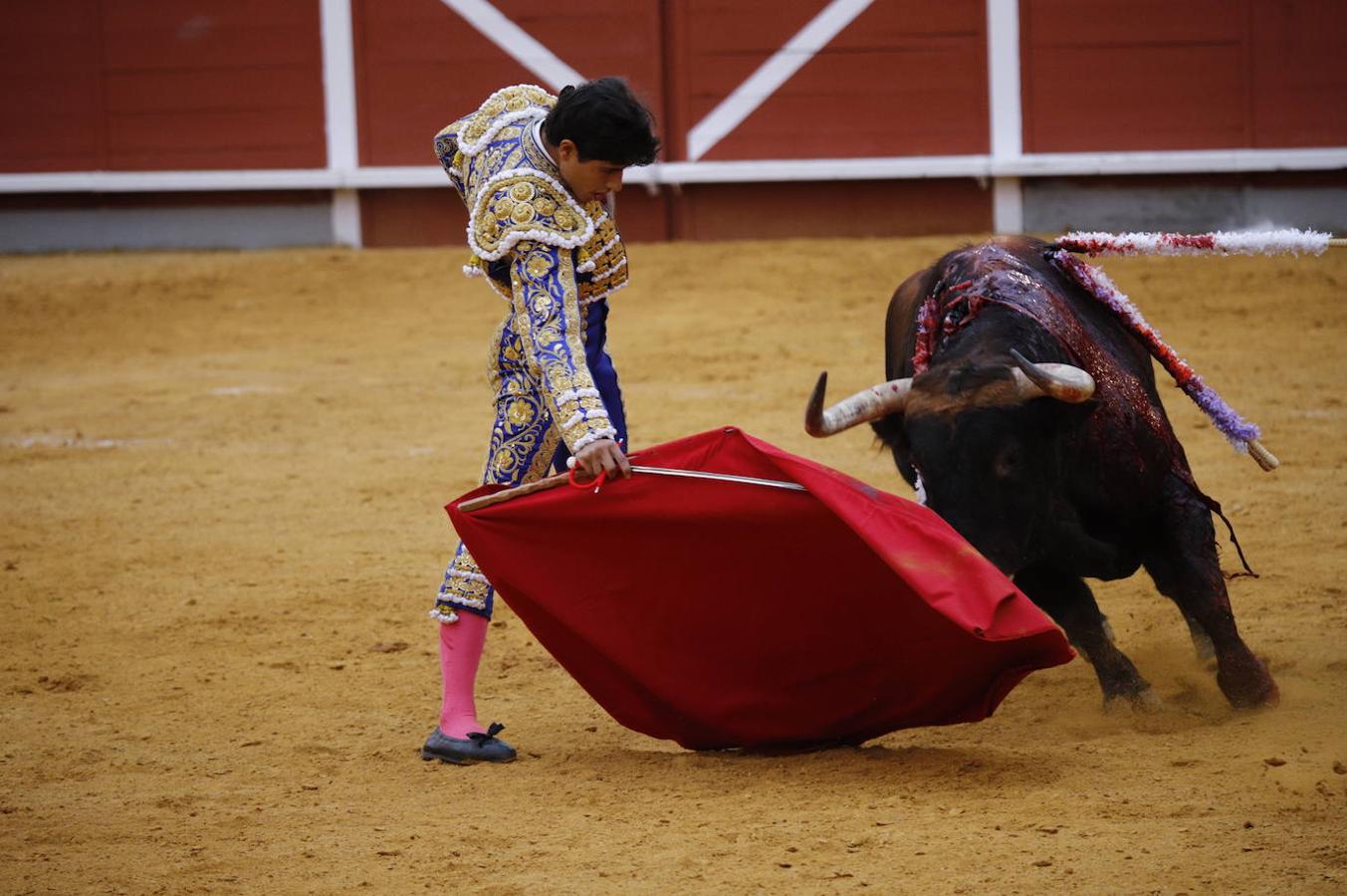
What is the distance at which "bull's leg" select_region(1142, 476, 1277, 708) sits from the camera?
119 inches

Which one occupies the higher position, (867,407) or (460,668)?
(867,407)

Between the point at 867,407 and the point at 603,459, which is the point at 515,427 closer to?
the point at 603,459

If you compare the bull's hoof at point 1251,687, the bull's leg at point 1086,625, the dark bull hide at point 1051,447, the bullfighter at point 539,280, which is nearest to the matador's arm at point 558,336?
the bullfighter at point 539,280

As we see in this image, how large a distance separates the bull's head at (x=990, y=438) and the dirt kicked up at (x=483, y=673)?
1.05 feet

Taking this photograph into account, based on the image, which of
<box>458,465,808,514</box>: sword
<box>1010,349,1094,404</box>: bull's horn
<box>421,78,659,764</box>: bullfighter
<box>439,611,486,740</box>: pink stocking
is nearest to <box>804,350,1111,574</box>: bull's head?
<box>1010,349,1094,404</box>: bull's horn

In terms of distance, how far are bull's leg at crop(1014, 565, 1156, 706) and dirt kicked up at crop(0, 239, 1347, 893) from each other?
0.08 metres

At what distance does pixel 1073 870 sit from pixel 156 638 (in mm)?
2459

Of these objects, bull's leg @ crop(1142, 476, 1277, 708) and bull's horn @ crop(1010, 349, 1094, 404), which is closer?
bull's horn @ crop(1010, 349, 1094, 404)

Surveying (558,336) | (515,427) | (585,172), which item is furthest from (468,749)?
(585,172)

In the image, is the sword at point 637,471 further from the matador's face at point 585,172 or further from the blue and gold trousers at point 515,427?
the matador's face at point 585,172

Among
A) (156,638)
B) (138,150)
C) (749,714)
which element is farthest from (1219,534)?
(138,150)

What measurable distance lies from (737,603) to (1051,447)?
0.67 m

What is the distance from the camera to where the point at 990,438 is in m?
2.82

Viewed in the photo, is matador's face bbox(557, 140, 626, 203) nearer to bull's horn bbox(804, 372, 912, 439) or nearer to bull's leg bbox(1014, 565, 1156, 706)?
bull's horn bbox(804, 372, 912, 439)
